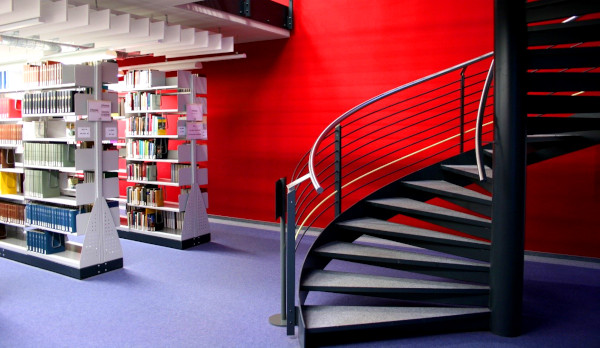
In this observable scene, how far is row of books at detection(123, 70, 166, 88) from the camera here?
263 inches

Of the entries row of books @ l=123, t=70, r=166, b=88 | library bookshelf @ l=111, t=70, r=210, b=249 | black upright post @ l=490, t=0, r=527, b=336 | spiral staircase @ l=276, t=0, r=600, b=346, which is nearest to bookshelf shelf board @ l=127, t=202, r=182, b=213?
library bookshelf @ l=111, t=70, r=210, b=249

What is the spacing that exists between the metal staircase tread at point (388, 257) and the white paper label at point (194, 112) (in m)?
2.92

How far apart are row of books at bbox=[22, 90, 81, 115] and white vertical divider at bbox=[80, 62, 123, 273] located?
302 mm

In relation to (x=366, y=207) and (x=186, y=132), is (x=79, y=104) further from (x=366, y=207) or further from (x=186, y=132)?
(x=366, y=207)

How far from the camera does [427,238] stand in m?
4.23

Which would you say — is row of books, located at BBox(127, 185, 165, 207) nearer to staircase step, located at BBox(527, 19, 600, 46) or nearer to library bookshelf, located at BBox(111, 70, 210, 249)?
library bookshelf, located at BBox(111, 70, 210, 249)

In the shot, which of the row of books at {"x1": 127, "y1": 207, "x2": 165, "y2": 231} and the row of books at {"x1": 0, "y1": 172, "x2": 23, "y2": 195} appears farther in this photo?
the row of books at {"x1": 127, "y1": 207, "x2": 165, "y2": 231}

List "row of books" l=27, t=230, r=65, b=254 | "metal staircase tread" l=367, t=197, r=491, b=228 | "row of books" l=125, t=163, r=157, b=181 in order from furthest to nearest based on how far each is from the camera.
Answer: "row of books" l=125, t=163, r=157, b=181
"row of books" l=27, t=230, r=65, b=254
"metal staircase tread" l=367, t=197, r=491, b=228

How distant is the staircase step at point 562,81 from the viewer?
12.2 ft

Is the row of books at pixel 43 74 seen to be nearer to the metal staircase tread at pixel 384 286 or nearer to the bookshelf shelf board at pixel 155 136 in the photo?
the bookshelf shelf board at pixel 155 136

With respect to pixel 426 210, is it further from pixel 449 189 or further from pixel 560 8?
pixel 560 8

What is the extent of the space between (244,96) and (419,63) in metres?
2.90

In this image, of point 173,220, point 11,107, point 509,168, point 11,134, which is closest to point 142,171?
point 173,220

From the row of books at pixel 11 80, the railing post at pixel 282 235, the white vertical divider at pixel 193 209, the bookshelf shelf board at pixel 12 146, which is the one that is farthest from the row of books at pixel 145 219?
the railing post at pixel 282 235
